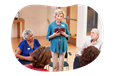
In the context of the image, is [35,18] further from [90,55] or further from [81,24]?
[90,55]

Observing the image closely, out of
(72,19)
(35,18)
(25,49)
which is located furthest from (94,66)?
(35,18)

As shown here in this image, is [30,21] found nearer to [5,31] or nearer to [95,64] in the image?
[5,31]

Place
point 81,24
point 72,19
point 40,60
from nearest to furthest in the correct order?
point 40,60
point 81,24
point 72,19

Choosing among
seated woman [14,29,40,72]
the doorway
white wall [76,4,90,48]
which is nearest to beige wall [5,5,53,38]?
the doorway

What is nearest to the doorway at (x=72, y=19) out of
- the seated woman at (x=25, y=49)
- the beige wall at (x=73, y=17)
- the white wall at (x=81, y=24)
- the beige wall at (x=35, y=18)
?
the beige wall at (x=73, y=17)

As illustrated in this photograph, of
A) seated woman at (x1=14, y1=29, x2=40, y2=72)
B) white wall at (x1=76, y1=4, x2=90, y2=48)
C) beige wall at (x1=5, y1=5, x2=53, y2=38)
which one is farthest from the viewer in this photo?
beige wall at (x1=5, y1=5, x2=53, y2=38)

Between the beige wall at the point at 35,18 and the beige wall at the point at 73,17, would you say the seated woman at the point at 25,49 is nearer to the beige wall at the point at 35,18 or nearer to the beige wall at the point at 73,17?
the beige wall at the point at 73,17

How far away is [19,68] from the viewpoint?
277cm

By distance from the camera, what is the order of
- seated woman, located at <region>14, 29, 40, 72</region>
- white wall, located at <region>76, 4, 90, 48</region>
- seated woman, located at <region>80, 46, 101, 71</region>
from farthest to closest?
white wall, located at <region>76, 4, 90, 48</region>
seated woman, located at <region>14, 29, 40, 72</region>
seated woman, located at <region>80, 46, 101, 71</region>

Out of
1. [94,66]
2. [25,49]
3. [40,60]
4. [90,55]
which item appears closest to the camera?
[40,60]

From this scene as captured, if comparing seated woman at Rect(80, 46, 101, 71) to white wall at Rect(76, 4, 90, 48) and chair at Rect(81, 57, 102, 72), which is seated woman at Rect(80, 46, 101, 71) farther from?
white wall at Rect(76, 4, 90, 48)

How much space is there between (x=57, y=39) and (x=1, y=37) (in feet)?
3.83

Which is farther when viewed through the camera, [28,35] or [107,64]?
[28,35]

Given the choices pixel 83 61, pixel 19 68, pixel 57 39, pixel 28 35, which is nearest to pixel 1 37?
pixel 28 35
